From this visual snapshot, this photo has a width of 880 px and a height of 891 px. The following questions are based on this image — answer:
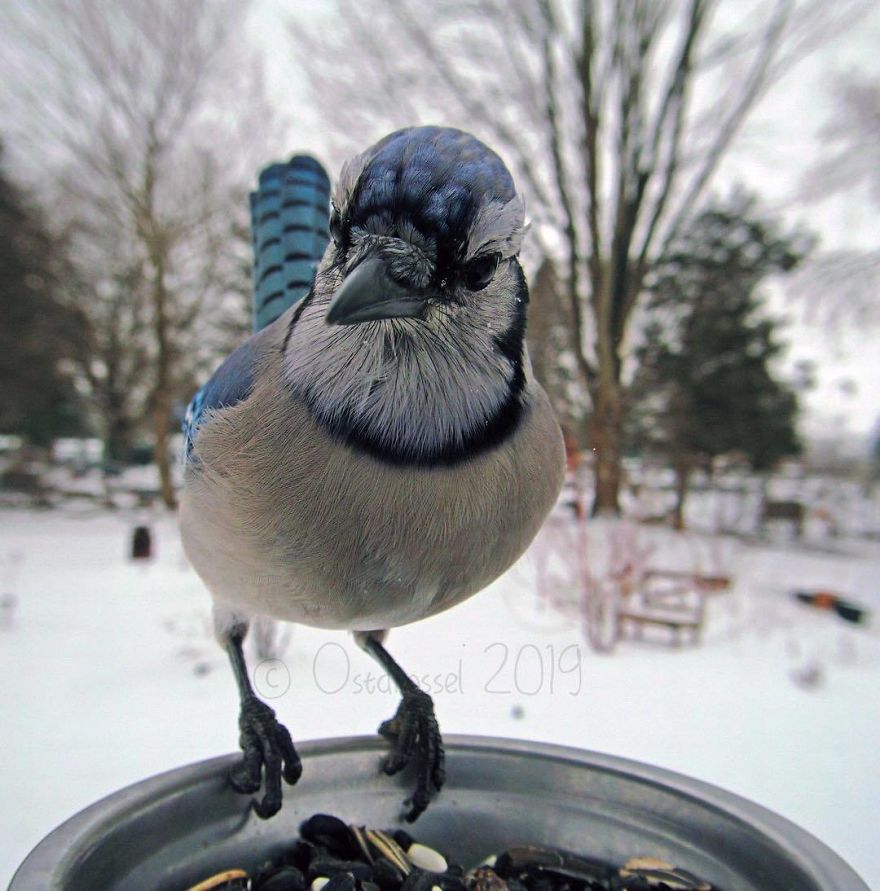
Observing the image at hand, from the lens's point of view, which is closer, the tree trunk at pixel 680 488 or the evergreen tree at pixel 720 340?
the tree trunk at pixel 680 488

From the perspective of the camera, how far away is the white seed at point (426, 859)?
3.80 feet

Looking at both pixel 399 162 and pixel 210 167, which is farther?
A: pixel 210 167

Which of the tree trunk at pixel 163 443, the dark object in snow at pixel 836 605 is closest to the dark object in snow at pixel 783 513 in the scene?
the dark object in snow at pixel 836 605

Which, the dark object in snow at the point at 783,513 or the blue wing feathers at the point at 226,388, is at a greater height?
the blue wing feathers at the point at 226,388

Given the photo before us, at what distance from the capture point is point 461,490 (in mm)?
973

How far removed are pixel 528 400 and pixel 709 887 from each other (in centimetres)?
75

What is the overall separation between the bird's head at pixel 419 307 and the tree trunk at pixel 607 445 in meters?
4.00

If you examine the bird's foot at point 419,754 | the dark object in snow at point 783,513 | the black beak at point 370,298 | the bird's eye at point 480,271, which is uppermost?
the bird's eye at point 480,271

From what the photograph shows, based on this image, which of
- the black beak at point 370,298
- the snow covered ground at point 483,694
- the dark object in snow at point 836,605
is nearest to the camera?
the black beak at point 370,298

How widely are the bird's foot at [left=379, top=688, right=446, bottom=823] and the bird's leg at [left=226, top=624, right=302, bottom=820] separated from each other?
0.18 m

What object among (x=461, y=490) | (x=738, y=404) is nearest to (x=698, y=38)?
(x=738, y=404)

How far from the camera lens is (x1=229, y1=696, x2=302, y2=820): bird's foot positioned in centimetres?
118

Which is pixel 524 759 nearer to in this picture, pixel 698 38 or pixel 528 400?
pixel 528 400

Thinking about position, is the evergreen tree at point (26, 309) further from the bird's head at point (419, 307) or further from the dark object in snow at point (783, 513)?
the bird's head at point (419, 307)
